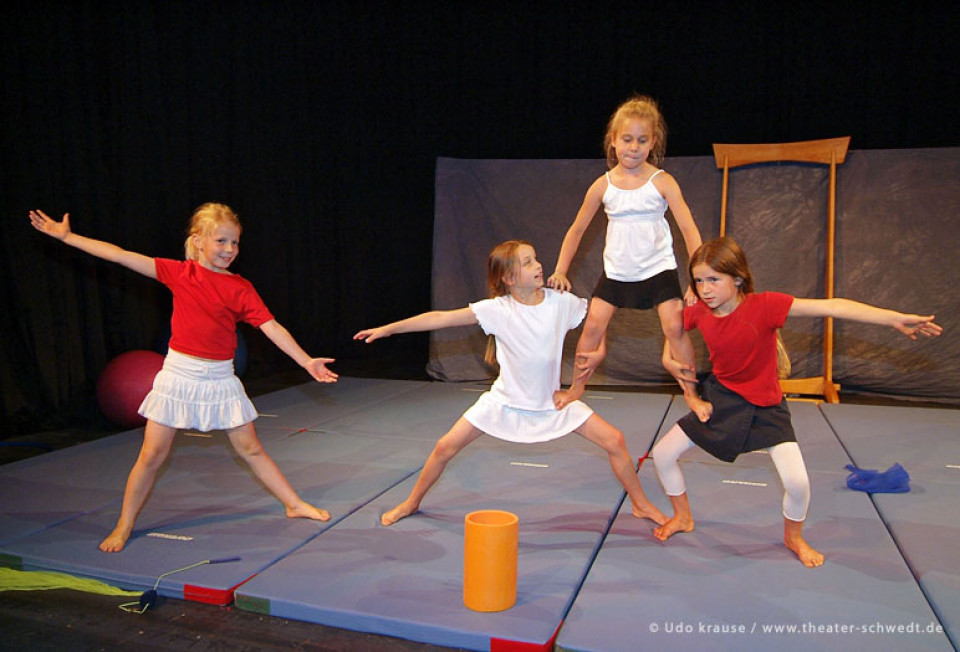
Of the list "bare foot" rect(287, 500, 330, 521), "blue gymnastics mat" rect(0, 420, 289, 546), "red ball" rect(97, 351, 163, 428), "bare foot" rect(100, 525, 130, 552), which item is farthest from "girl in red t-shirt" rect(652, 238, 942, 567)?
"red ball" rect(97, 351, 163, 428)

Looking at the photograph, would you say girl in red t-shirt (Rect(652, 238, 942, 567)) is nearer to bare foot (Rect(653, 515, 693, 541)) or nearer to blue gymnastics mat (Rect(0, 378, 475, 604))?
bare foot (Rect(653, 515, 693, 541))

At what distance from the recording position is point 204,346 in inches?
121

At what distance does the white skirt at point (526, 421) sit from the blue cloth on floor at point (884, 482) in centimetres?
151

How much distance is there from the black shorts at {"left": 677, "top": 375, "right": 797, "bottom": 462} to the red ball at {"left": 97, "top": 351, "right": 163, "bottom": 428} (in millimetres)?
3514

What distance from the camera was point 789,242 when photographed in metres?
6.52

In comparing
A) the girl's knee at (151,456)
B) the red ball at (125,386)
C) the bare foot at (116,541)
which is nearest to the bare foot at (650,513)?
the girl's knee at (151,456)

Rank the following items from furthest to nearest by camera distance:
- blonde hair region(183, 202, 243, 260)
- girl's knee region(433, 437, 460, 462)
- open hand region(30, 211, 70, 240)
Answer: girl's knee region(433, 437, 460, 462), blonde hair region(183, 202, 243, 260), open hand region(30, 211, 70, 240)

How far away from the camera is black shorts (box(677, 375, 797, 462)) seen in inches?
111

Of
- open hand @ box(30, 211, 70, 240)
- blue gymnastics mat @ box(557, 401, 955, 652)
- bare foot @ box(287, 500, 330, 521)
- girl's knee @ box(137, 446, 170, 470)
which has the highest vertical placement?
open hand @ box(30, 211, 70, 240)

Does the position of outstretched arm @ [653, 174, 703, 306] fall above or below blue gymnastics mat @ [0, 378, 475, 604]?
above

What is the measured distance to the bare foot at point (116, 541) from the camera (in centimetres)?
295

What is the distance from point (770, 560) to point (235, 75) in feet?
19.4

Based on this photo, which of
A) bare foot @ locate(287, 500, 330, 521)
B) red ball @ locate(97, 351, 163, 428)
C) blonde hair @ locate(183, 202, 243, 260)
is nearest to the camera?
blonde hair @ locate(183, 202, 243, 260)

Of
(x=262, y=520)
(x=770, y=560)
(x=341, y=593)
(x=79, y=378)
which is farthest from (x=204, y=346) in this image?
(x=79, y=378)
